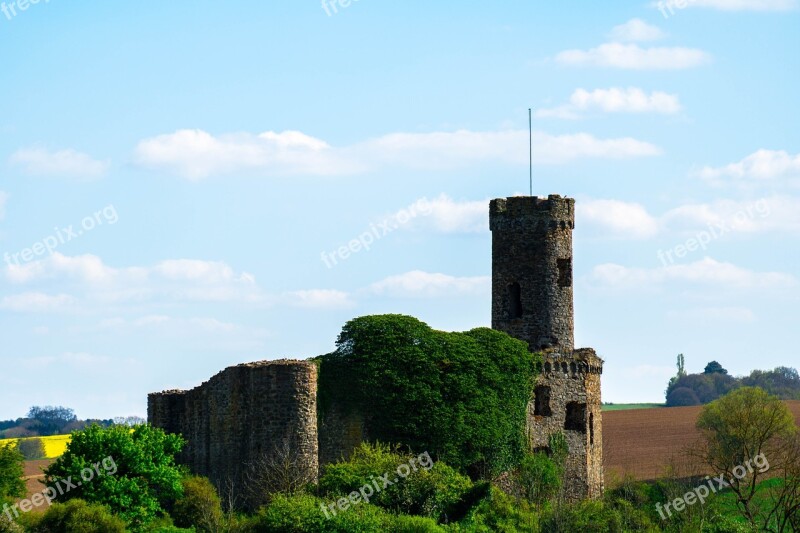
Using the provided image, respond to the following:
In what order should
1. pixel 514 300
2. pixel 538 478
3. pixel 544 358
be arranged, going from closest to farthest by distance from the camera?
pixel 538 478 < pixel 544 358 < pixel 514 300

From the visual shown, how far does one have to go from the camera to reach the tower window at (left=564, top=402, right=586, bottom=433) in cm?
7038

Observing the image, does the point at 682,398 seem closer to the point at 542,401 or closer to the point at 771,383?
the point at 771,383

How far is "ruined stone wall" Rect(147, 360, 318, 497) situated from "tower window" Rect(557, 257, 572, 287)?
17073 mm

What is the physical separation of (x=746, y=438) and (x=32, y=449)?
61.2 m

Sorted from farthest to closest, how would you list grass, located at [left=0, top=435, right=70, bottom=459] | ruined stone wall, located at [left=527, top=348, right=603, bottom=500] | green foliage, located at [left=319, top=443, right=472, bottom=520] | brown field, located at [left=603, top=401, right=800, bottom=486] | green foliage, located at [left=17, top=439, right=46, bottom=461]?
green foliage, located at [left=17, top=439, right=46, bottom=461] → grass, located at [left=0, top=435, right=70, bottom=459] → brown field, located at [left=603, top=401, right=800, bottom=486] → ruined stone wall, located at [left=527, top=348, right=603, bottom=500] → green foliage, located at [left=319, top=443, right=472, bottom=520]

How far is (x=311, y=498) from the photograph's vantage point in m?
54.8

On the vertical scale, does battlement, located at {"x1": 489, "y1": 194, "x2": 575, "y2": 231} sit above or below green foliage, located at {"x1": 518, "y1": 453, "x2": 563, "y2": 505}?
above

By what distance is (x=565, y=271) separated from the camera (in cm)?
7112

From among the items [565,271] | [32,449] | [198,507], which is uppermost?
[565,271]

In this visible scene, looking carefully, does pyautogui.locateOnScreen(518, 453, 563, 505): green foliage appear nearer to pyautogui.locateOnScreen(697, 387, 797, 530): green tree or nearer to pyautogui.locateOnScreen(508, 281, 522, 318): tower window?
pyautogui.locateOnScreen(508, 281, 522, 318): tower window

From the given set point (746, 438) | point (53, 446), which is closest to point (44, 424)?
point (53, 446)

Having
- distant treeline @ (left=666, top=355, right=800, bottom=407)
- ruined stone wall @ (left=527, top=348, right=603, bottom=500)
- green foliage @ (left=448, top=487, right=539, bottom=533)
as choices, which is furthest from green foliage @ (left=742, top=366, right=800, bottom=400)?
green foliage @ (left=448, top=487, right=539, bottom=533)

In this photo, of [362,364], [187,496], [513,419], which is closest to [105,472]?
[187,496]

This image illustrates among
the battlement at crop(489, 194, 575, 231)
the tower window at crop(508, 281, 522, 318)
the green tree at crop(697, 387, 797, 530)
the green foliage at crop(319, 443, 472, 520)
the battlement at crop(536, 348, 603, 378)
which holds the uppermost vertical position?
the battlement at crop(489, 194, 575, 231)
